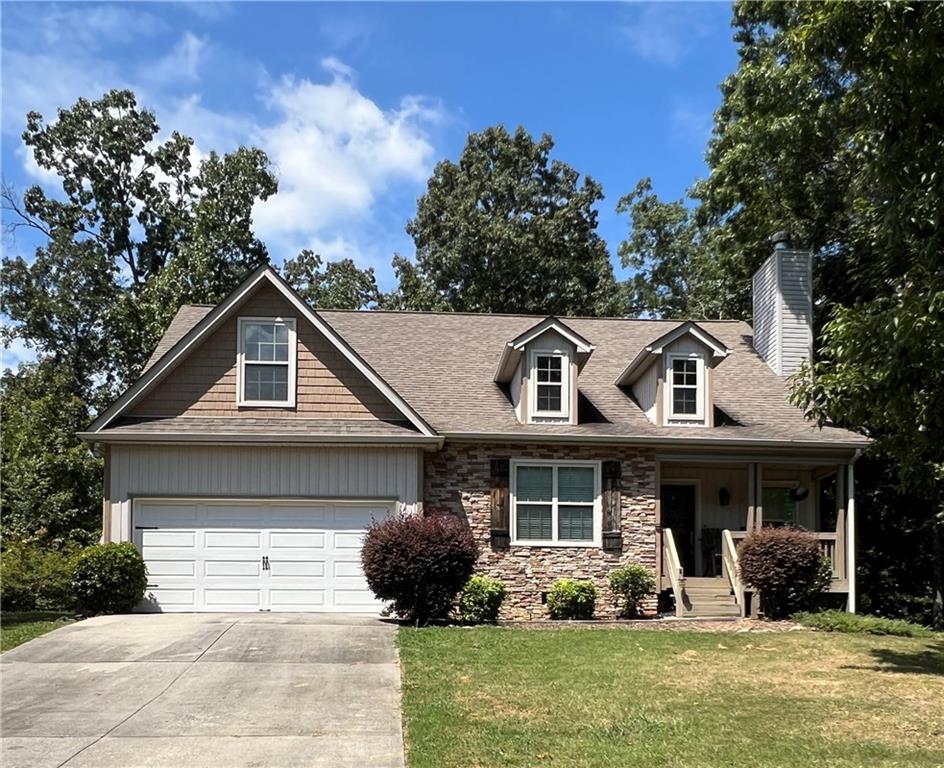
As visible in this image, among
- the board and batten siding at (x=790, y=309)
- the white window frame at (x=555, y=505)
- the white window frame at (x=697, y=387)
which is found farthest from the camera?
the board and batten siding at (x=790, y=309)

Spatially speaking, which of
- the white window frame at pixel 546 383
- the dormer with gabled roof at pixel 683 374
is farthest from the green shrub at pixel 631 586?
the white window frame at pixel 546 383

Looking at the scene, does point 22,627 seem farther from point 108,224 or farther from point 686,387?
point 108,224

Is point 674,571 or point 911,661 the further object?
point 674,571

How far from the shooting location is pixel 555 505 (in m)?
17.8

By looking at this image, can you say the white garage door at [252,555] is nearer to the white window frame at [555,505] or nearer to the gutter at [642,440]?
the gutter at [642,440]

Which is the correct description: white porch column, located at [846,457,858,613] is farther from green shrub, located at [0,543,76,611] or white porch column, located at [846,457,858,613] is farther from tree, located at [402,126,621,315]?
tree, located at [402,126,621,315]

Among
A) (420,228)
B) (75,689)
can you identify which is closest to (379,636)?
(75,689)

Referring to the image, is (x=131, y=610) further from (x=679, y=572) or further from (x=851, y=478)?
(x=851, y=478)

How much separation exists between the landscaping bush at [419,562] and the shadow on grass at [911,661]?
18.8 ft

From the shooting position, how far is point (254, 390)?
17344 mm

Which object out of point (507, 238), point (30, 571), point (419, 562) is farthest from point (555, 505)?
point (507, 238)

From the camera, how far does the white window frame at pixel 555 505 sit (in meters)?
17.6

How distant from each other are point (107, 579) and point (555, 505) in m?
7.64

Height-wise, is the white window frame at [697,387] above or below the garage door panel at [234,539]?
above
